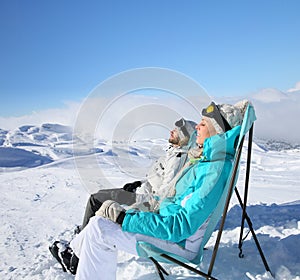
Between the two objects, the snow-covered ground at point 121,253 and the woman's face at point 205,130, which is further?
the snow-covered ground at point 121,253

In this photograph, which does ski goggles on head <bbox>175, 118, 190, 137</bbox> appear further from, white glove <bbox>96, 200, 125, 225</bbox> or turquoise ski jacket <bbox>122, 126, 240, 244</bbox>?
white glove <bbox>96, 200, 125, 225</bbox>

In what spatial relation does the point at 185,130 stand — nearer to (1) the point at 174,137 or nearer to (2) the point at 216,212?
(1) the point at 174,137

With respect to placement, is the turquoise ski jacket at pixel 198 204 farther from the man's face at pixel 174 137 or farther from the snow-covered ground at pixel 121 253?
the man's face at pixel 174 137

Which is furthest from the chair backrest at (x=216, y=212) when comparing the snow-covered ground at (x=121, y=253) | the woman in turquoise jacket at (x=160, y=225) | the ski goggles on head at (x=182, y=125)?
the ski goggles on head at (x=182, y=125)

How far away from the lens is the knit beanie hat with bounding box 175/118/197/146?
167 inches

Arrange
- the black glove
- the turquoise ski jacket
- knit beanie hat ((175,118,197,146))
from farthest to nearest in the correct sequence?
1. knit beanie hat ((175,118,197,146))
2. the black glove
3. the turquoise ski jacket

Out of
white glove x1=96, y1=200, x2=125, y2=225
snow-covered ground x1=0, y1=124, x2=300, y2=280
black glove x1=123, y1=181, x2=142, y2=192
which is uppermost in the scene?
white glove x1=96, y1=200, x2=125, y2=225

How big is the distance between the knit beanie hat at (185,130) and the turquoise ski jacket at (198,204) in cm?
165

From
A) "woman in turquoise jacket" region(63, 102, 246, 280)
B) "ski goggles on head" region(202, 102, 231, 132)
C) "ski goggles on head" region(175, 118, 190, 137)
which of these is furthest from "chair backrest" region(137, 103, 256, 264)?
"ski goggles on head" region(175, 118, 190, 137)

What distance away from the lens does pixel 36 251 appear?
162 inches

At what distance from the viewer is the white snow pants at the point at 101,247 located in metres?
2.32

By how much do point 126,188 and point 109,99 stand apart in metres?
1.18

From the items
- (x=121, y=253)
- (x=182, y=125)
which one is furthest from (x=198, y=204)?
(x=182, y=125)

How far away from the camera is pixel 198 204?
2.34 m
